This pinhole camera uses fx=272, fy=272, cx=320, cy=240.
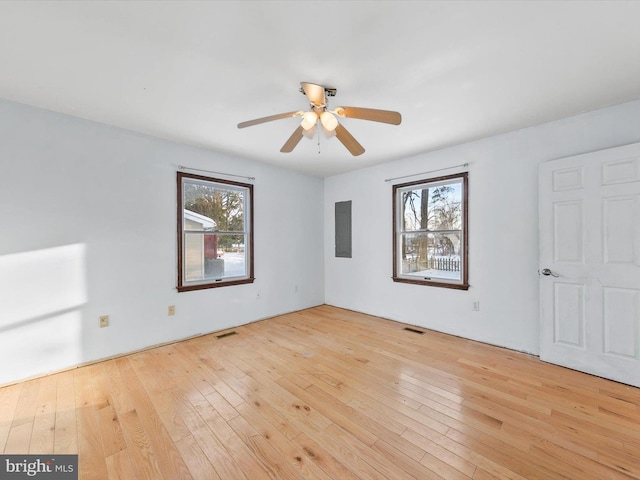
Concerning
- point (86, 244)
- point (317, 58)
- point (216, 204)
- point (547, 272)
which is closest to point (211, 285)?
point (216, 204)

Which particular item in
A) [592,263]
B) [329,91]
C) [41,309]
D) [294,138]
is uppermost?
[329,91]

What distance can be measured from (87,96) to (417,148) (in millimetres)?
3509

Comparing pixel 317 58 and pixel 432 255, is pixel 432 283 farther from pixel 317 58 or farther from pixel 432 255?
pixel 317 58

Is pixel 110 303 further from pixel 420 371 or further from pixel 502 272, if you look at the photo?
pixel 502 272

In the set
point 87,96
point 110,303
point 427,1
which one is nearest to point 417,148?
point 427,1

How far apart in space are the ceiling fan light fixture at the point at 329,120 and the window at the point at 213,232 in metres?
2.21

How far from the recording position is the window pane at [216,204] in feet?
11.6

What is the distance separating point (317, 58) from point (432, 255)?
3003mm

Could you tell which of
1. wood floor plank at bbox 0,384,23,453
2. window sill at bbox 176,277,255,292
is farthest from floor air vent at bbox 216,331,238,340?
wood floor plank at bbox 0,384,23,453

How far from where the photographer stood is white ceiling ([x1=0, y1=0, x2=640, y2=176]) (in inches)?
57.6

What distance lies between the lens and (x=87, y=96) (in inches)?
90.7

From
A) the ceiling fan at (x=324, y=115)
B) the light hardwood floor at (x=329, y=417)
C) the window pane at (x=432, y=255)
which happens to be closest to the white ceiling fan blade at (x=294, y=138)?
the ceiling fan at (x=324, y=115)

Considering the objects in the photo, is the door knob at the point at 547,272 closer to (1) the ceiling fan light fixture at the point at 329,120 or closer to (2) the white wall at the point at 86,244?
(1) the ceiling fan light fixture at the point at 329,120

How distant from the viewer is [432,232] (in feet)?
12.6
